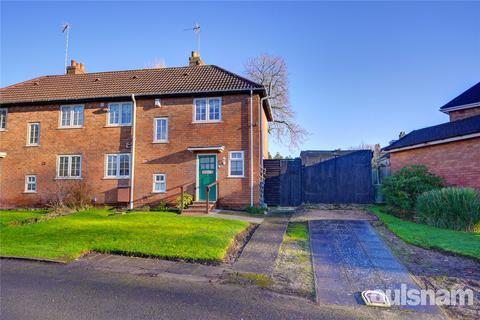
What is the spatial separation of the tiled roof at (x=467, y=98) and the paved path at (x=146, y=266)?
18.6 metres

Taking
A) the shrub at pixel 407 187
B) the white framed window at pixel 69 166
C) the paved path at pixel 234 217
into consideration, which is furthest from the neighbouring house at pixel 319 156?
the white framed window at pixel 69 166

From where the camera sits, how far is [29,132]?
18.7 metres

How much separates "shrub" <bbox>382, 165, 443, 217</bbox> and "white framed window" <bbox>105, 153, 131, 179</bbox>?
13.3 meters

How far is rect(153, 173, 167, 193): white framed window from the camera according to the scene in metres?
16.7

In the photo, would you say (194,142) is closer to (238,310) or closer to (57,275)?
(57,275)

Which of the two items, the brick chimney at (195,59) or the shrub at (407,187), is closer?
the shrub at (407,187)

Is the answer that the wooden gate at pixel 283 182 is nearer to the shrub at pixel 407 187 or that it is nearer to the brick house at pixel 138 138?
the brick house at pixel 138 138

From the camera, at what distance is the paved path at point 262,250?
6.81m

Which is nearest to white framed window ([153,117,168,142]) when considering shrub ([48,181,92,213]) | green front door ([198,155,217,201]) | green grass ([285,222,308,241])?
green front door ([198,155,217,201])

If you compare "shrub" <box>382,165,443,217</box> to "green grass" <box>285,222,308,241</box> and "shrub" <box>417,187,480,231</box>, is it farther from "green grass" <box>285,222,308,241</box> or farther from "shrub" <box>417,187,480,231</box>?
"green grass" <box>285,222,308,241</box>

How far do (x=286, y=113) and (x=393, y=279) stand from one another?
1096 inches

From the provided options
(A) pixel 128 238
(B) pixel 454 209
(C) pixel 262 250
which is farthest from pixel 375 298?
(B) pixel 454 209

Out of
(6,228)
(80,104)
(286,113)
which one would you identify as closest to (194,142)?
(80,104)

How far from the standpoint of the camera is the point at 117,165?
17.4 meters
